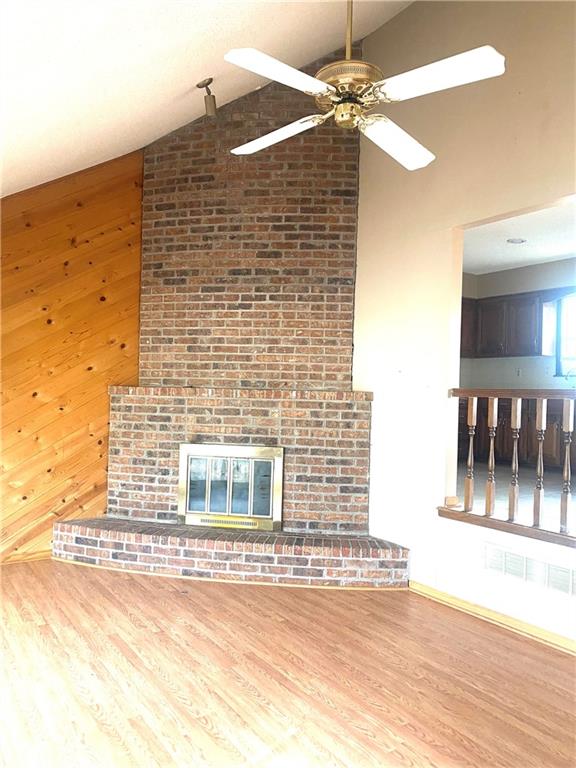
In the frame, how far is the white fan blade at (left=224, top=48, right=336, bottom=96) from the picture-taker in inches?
66.2

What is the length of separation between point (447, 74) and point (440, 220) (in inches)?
67.9

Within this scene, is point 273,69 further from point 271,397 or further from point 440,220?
point 271,397

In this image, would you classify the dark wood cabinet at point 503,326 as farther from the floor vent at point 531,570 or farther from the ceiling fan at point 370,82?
the ceiling fan at point 370,82

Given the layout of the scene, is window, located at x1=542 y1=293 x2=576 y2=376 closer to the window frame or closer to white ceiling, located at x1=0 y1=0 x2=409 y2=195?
the window frame

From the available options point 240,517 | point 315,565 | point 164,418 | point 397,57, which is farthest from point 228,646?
point 397,57

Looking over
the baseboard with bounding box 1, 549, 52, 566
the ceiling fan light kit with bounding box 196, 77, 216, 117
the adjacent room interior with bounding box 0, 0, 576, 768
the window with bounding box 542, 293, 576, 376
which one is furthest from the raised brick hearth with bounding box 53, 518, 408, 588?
the window with bounding box 542, 293, 576, 376

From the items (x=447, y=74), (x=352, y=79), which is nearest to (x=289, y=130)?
(x=352, y=79)

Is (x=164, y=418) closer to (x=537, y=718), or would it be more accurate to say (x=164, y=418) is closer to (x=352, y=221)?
(x=352, y=221)

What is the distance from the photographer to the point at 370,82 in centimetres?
189

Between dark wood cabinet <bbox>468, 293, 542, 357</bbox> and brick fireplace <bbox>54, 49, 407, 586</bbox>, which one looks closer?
brick fireplace <bbox>54, 49, 407, 586</bbox>

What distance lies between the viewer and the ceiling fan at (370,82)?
1.65m

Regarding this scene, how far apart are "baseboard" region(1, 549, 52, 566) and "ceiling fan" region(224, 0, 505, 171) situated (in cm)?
322

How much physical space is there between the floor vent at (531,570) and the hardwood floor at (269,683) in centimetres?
31

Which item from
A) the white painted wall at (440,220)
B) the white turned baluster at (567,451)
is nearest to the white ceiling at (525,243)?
the white painted wall at (440,220)
